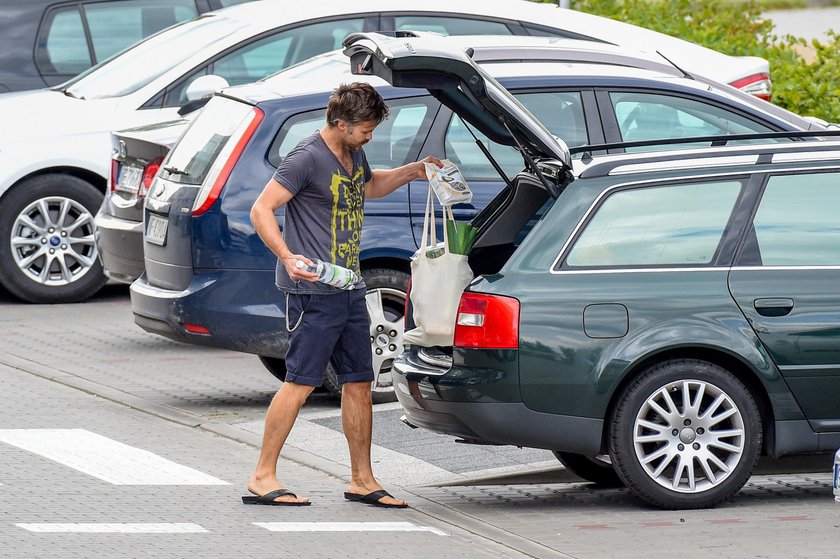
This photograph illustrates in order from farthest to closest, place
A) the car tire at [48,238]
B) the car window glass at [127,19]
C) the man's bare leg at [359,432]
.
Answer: the car window glass at [127,19], the car tire at [48,238], the man's bare leg at [359,432]

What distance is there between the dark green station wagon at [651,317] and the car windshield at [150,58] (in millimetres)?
5767

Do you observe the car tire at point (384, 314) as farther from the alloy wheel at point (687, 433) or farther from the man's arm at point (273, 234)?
the alloy wheel at point (687, 433)

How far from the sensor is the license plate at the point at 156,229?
9.70 metres

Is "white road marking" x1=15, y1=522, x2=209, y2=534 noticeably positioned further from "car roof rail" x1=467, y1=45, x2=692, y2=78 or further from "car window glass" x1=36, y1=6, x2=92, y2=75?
"car window glass" x1=36, y1=6, x2=92, y2=75

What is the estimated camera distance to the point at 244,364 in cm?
1123

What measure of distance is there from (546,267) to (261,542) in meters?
1.66

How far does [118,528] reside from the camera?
7.04 m

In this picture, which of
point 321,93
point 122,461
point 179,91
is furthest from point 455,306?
point 179,91

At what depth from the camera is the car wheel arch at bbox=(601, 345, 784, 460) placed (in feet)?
23.8

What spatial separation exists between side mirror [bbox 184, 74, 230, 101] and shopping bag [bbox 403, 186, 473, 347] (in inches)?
195

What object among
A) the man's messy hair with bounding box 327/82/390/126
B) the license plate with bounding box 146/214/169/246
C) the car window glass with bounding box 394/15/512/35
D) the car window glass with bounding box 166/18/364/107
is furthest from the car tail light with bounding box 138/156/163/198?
the man's messy hair with bounding box 327/82/390/126

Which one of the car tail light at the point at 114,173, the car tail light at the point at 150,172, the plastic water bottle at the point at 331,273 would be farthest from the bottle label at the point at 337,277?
the car tail light at the point at 114,173

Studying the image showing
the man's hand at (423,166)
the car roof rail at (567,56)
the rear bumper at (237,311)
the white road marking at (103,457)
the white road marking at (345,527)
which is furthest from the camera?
the car roof rail at (567,56)

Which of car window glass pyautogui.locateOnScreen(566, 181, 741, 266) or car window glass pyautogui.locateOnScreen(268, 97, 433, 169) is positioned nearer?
car window glass pyautogui.locateOnScreen(566, 181, 741, 266)
